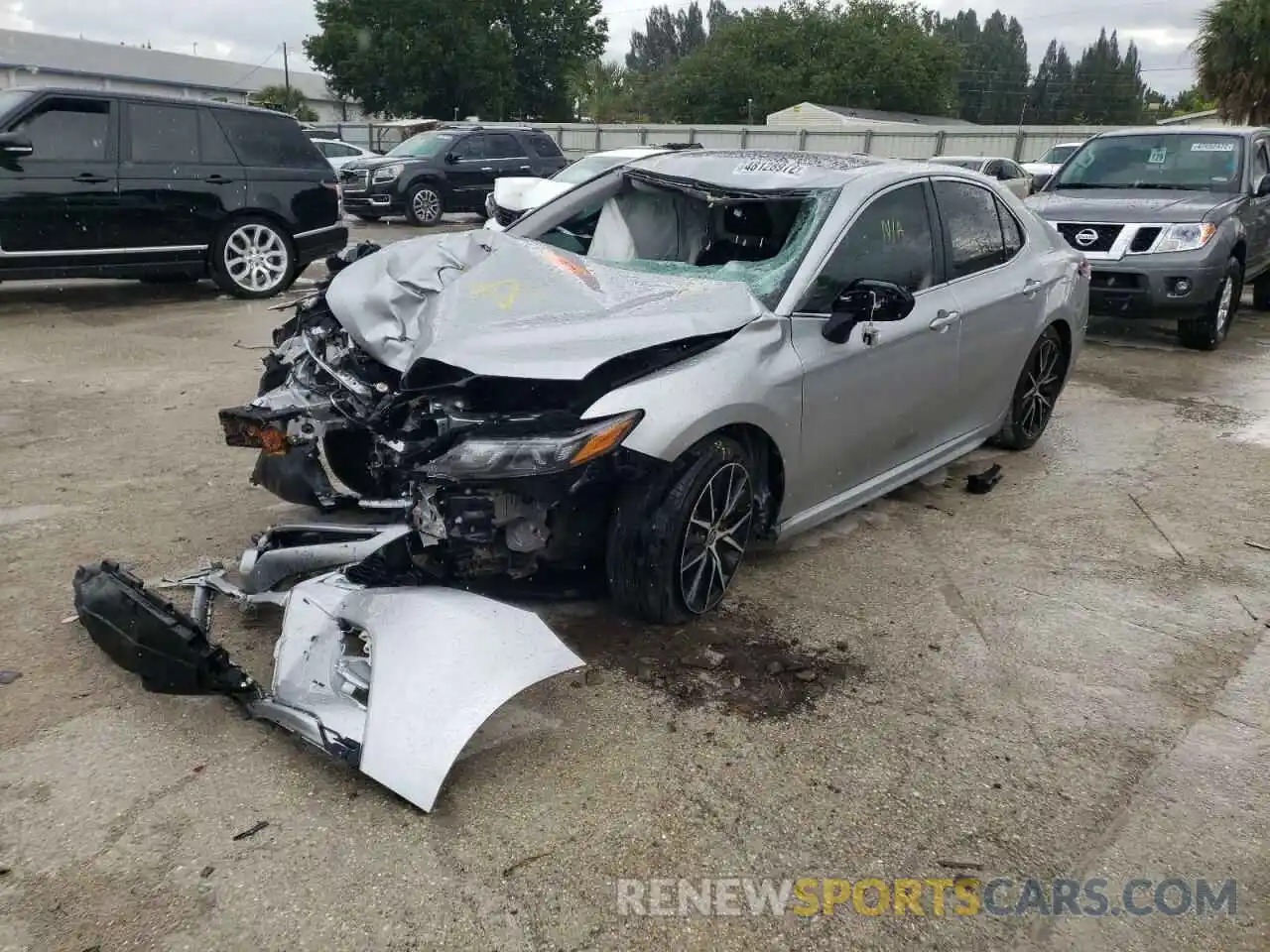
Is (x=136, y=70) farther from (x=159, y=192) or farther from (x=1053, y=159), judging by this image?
(x=159, y=192)

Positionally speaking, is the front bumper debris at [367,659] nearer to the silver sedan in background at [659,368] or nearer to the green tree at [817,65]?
the silver sedan in background at [659,368]

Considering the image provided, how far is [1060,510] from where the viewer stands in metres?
5.06

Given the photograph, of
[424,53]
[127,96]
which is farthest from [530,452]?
[424,53]

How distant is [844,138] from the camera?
3203 cm

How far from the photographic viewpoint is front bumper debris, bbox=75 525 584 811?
2.65 meters

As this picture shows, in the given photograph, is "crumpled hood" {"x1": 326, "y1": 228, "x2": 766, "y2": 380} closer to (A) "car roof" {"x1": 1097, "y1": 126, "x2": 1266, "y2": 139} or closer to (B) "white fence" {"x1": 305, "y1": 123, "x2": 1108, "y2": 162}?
(A) "car roof" {"x1": 1097, "y1": 126, "x2": 1266, "y2": 139}

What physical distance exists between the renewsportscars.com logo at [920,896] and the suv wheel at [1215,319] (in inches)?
296

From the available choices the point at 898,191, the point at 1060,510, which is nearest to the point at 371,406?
the point at 898,191

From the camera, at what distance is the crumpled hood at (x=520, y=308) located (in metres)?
3.36

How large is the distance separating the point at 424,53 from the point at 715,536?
154 ft

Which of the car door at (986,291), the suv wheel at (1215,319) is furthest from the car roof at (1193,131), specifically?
the car door at (986,291)

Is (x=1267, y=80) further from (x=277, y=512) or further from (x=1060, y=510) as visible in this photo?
(x=277, y=512)

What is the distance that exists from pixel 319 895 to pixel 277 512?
2545 mm

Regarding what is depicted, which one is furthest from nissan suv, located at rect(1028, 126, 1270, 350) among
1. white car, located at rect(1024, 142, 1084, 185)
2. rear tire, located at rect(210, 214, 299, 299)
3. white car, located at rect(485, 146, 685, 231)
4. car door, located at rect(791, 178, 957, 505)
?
white car, located at rect(1024, 142, 1084, 185)
